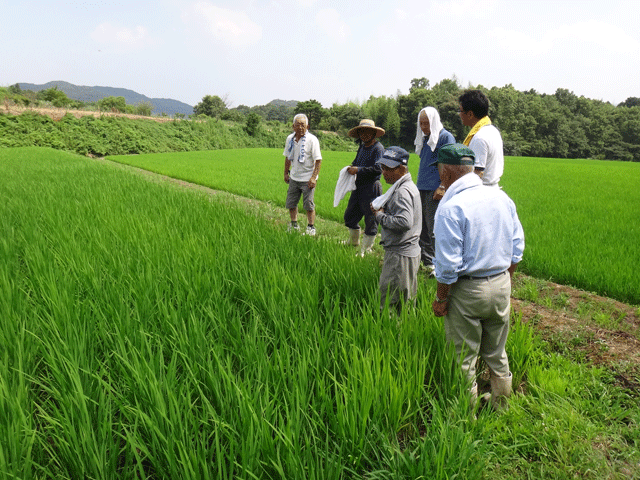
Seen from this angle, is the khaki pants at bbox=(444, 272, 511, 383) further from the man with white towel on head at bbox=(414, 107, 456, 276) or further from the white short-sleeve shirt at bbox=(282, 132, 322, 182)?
the white short-sleeve shirt at bbox=(282, 132, 322, 182)

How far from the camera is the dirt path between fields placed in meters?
2.30

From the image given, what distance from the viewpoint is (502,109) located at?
149ft

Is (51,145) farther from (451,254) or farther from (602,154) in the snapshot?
(602,154)

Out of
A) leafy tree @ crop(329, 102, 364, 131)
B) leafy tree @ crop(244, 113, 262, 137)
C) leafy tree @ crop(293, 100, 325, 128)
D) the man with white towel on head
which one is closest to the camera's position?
the man with white towel on head

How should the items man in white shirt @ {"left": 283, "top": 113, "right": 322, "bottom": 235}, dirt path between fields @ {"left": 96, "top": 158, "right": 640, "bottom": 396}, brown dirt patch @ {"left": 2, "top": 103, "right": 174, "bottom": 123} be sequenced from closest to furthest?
dirt path between fields @ {"left": 96, "top": 158, "right": 640, "bottom": 396}, man in white shirt @ {"left": 283, "top": 113, "right": 322, "bottom": 235}, brown dirt patch @ {"left": 2, "top": 103, "right": 174, "bottom": 123}

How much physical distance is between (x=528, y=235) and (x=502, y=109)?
4734 centimetres

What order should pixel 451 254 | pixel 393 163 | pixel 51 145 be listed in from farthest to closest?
pixel 51 145 < pixel 393 163 < pixel 451 254

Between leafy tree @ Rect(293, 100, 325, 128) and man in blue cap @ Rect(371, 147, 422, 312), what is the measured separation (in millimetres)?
49796

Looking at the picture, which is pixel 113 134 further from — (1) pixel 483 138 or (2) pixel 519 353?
(2) pixel 519 353

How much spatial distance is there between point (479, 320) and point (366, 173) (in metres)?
2.42

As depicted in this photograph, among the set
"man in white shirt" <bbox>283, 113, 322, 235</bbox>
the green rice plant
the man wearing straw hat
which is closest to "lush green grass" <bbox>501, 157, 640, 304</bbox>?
the man wearing straw hat

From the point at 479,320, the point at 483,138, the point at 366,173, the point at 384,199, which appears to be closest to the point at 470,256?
the point at 479,320

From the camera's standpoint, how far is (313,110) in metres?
50.6

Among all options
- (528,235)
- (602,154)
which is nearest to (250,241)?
(528,235)
